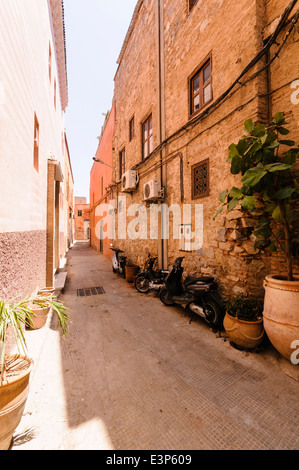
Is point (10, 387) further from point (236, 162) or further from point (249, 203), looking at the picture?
point (236, 162)

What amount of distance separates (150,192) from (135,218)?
2.33 meters

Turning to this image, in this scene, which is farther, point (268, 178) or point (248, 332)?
point (248, 332)

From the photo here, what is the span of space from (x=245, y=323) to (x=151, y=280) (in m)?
3.24

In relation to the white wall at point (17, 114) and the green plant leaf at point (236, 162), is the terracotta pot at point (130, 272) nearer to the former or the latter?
the white wall at point (17, 114)

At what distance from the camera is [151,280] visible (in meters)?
5.83

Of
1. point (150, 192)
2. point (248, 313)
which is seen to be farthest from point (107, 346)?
point (150, 192)

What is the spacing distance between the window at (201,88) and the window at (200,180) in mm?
1398

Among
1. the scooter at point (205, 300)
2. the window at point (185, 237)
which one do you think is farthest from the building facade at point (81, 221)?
the scooter at point (205, 300)

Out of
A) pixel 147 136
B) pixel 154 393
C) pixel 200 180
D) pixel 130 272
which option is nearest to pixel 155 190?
pixel 200 180

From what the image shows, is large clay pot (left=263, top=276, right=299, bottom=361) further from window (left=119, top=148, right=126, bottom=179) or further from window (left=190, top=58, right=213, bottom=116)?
window (left=119, top=148, right=126, bottom=179)

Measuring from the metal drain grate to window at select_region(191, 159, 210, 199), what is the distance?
3.98 metres

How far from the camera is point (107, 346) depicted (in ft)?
10.3

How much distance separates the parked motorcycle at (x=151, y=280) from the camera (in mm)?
5590

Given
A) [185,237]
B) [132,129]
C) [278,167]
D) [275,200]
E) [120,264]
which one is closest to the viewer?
[278,167]
